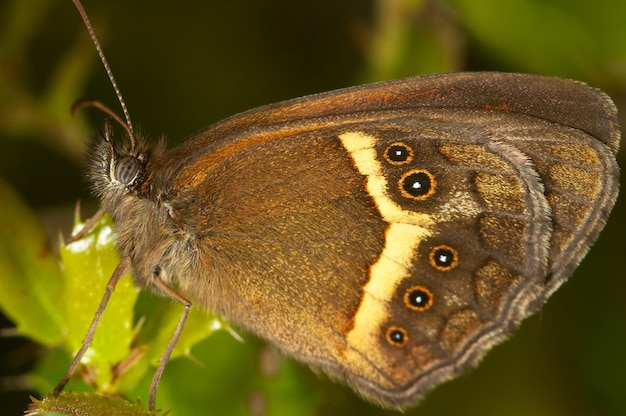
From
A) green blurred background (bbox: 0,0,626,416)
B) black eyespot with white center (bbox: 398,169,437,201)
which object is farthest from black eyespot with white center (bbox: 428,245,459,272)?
green blurred background (bbox: 0,0,626,416)

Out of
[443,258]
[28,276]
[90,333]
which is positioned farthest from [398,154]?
[28,276]

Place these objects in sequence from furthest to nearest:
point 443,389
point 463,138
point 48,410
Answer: point 443,389 < point 463,138 < point 48,410

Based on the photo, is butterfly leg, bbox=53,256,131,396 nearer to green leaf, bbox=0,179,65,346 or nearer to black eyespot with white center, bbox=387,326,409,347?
green leaf, bbox=0,179,65,346

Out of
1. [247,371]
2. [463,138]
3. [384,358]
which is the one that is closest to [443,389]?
[384,358]

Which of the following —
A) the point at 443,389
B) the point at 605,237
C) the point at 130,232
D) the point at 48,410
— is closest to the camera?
the point at 48,410

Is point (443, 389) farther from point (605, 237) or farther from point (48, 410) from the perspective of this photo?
point (48, 410)

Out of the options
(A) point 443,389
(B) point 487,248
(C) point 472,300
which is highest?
(B) point 487,248

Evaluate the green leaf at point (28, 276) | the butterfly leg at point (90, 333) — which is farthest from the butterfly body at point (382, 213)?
the green leaf at point (28, 276)
